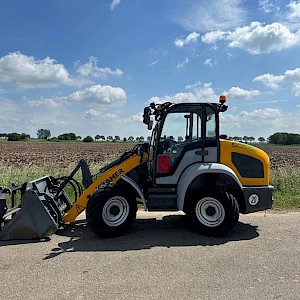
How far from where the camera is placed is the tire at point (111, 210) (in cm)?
595

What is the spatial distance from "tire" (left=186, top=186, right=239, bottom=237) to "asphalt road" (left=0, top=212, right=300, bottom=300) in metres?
0.18

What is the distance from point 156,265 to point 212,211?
188cm

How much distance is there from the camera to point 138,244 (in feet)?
18.5

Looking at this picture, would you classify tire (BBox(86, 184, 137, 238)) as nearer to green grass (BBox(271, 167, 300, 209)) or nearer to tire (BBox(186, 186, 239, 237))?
tire (BBox(186, 186, 239, 237))

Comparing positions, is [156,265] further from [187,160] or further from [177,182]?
[187,160]

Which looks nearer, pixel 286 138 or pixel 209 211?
pixel 209 211

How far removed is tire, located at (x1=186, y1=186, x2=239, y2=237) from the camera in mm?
6055

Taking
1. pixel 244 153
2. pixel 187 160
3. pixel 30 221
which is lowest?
pixel 30 221

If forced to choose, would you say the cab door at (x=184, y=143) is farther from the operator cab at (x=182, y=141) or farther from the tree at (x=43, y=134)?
the tree at (x=43, y=134)

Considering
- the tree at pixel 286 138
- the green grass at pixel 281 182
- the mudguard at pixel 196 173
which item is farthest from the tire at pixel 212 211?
the tree at pixel 286 138

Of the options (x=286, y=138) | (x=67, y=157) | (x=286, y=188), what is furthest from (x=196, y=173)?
(x=286, y=138)

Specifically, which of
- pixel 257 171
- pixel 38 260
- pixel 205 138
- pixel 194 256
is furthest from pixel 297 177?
pixel 38 260

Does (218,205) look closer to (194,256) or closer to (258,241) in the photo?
(258,241)

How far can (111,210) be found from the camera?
6164 mm
